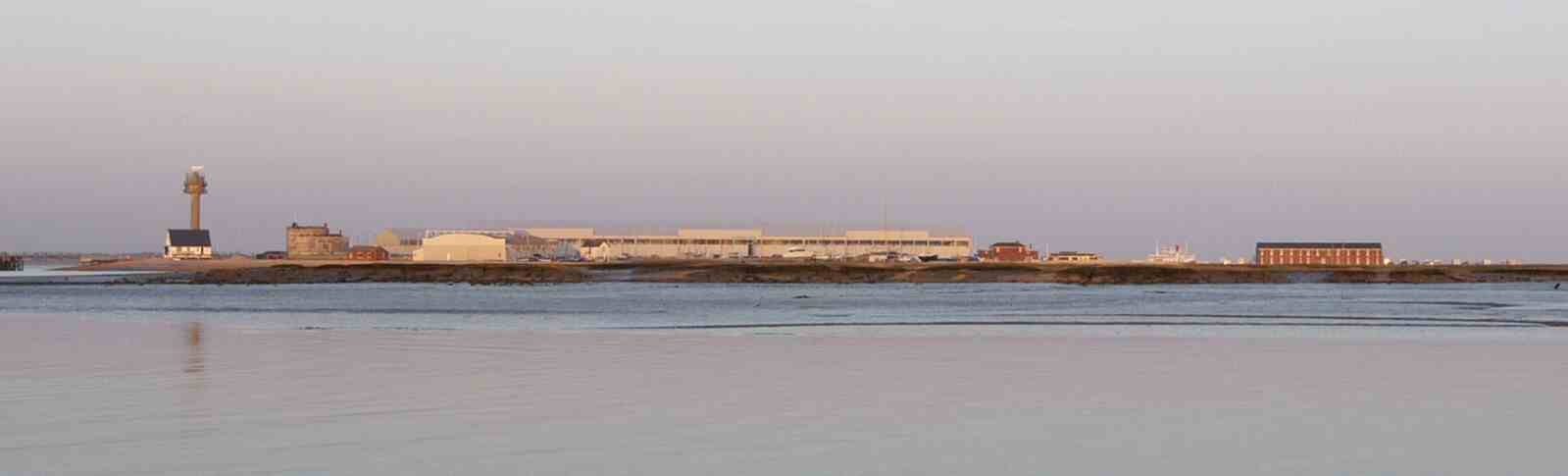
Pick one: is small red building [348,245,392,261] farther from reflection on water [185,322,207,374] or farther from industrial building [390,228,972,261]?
reflection on water [185,322,207,374]

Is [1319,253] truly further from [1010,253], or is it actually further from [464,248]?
[464,248]

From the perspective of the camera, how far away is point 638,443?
995 cm

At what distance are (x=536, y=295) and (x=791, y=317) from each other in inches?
731

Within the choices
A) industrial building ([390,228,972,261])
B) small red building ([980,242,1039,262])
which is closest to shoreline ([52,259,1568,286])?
small red building ([980,242,1039,262])

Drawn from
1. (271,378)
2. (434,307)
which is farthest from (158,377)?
(434,307)

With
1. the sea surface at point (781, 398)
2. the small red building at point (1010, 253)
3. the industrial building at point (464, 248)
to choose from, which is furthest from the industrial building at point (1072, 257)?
the sea surface at point (781, 398)

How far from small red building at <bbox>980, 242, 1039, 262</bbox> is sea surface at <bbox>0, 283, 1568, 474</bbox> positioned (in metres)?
134

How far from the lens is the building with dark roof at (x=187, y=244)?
14462 centimetres

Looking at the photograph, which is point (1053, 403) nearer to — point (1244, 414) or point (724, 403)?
point (1244, 414)

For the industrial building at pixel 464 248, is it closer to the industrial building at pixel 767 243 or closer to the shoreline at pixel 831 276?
the industrial building at pixel 767 243

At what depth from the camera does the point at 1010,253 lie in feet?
532

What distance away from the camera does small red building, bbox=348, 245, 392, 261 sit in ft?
474

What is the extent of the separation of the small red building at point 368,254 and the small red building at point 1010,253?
63938 millimetres

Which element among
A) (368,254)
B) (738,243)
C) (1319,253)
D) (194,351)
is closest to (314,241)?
(368,254)
